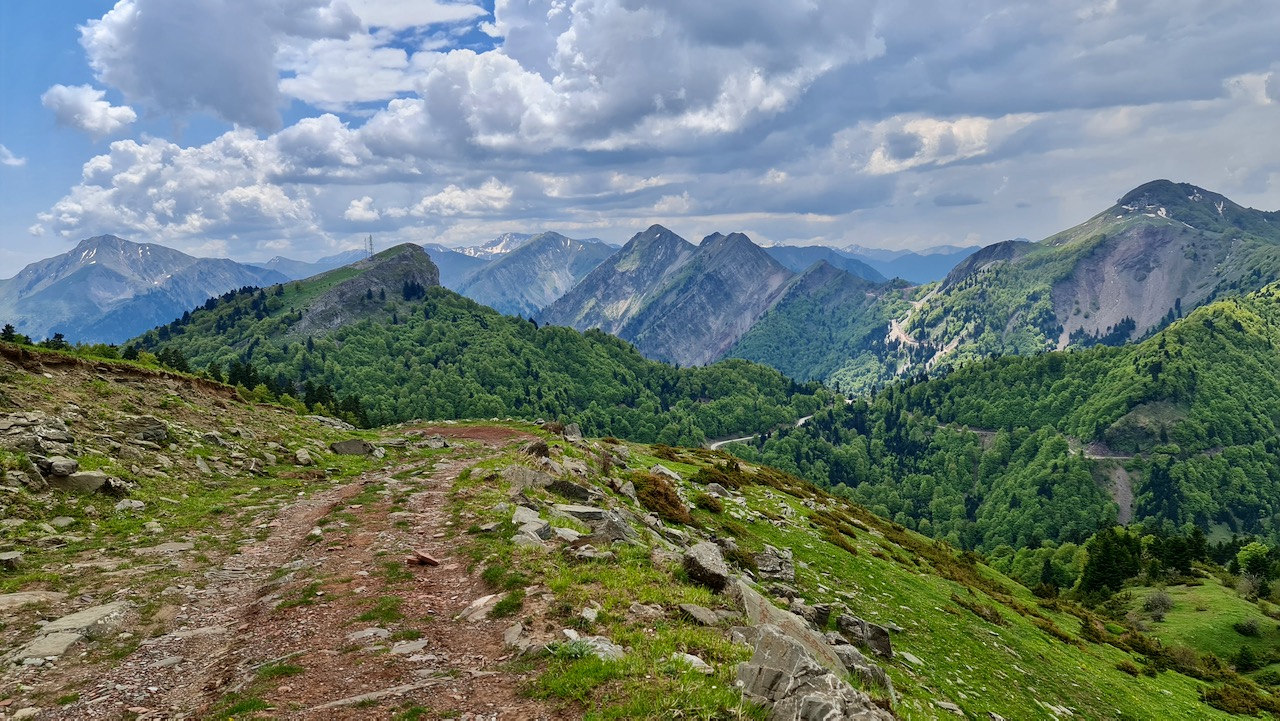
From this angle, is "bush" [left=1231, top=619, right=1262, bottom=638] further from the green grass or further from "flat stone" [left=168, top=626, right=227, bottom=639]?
"flat stone" [left=168, top=626, right=227, bottom=639]

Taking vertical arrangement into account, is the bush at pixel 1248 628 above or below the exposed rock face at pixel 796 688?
below

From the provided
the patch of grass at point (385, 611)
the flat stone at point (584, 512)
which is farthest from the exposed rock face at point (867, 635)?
the patch of grass at point (385, 611)

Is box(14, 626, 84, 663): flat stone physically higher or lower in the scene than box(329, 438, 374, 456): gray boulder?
higher

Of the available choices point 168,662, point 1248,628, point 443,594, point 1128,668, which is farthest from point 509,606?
point 1248,628

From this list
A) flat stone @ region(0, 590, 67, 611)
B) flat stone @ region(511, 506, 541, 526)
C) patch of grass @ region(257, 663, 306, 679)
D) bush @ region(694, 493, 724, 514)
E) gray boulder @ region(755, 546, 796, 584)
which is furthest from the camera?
bush @ region(694, 493, 724, 514)

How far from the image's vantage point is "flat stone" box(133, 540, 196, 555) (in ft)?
62.2

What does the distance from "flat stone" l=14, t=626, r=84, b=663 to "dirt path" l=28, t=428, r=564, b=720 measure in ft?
2.61

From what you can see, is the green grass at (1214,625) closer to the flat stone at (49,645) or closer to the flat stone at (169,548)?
the flat stone at (169,548)

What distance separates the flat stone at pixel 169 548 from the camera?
62.2ft

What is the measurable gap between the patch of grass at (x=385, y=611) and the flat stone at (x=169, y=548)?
9.49 metres

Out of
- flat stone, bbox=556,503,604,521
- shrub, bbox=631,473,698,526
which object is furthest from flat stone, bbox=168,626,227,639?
shrub, bbox=631,473,698,526

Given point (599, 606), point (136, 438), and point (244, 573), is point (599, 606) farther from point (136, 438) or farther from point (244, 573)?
point (136, 438)

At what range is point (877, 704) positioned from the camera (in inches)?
467

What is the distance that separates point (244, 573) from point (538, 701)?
13.7 meters
